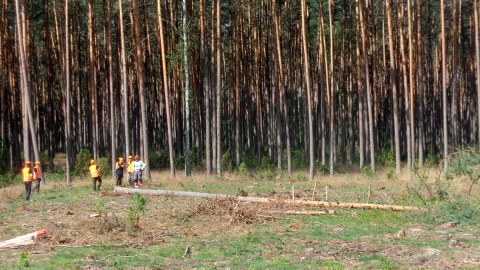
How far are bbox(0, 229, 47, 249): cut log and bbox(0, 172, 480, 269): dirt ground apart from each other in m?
0.26

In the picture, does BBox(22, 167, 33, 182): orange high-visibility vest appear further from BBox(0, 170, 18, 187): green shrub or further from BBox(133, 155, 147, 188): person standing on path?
BBox(0, 170, 18, 187): green shrub

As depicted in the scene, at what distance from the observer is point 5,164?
113 ft

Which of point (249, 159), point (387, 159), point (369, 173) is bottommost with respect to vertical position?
point (369, 173)

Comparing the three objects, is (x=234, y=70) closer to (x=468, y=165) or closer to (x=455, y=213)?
(x=468, y=165)

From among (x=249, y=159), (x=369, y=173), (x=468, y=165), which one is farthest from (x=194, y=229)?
(x=249, y=159)

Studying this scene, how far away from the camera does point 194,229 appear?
49.6 ft

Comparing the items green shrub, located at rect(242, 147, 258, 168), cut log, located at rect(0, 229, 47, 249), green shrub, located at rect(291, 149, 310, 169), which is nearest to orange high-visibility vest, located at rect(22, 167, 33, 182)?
cut log, located at rect(0, 229, 47, 249)

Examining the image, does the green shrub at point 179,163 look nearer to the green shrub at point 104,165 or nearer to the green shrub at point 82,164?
the green shrub at point 104,165

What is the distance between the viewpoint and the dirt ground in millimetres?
11664

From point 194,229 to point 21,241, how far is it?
410cm

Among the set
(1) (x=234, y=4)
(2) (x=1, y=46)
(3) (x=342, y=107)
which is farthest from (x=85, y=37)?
(3) (x=342, y=107)

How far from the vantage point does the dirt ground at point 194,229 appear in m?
11.7

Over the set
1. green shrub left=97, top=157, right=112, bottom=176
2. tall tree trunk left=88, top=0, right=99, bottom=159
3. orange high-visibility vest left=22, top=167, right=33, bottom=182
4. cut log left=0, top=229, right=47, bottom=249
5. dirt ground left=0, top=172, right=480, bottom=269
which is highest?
tall tree trunk left=88, top=0, right=99, bottom=159

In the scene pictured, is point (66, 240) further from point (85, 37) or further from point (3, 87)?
point (85, 37)
